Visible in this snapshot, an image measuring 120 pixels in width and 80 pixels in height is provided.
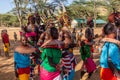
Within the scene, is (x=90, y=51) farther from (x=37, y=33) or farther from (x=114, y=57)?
(x=114, y=57)

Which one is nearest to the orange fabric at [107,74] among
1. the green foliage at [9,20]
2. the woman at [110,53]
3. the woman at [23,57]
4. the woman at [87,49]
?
the woman at [110,53]

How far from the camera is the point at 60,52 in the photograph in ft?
15.3

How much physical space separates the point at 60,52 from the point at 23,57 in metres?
1.23

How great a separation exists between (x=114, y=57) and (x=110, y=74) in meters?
0.35

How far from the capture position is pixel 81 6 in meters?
54.9

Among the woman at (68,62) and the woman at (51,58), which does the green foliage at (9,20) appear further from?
the woman at (51,58)

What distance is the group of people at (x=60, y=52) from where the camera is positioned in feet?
13.1

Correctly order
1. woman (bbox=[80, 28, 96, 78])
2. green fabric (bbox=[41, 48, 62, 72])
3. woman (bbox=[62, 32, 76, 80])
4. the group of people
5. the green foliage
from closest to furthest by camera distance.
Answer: the group of people
green fabric (bbox=[41, 48, 62, 72])
woman (bbox=[62, 32, 76, 80])
woman (bbox=[80, 28, 96, 78])
the green foliage

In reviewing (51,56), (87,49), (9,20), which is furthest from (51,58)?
(9,20)

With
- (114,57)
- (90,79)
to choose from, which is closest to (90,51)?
(90,79)

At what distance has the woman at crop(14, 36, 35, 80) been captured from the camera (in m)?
5.52

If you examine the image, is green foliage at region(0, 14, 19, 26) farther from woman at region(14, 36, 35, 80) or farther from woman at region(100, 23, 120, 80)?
woman at region(100, 23, 120, 80)

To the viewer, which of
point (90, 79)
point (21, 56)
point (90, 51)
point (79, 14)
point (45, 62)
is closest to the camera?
point (45, 62)

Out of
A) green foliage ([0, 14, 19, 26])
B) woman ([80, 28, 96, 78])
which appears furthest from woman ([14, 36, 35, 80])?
green foliage ([0, 14, 19, 26])
